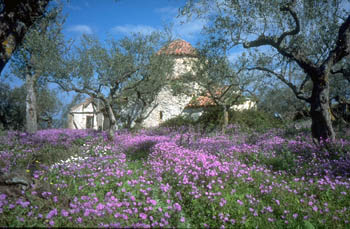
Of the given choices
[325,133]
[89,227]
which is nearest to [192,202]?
[89,227]

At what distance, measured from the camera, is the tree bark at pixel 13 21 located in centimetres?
478

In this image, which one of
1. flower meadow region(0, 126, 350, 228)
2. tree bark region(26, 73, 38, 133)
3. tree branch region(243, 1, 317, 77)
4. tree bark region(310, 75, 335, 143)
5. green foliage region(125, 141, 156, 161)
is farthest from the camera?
tree bark region(26, 73, 38, 133)

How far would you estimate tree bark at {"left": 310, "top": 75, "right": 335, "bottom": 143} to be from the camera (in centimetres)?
900

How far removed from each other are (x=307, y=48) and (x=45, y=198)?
12.7 metres

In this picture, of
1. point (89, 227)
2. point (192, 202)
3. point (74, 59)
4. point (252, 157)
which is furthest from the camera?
point (74, 59)

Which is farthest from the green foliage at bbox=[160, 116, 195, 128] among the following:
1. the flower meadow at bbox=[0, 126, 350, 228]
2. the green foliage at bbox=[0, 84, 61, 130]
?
the flower meadow at bbox=[0, 126, 350, 228]

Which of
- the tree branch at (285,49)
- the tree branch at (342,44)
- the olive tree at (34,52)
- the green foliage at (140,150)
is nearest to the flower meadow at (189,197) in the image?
the green foliage at (140,150)

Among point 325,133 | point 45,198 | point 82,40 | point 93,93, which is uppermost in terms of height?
point 82,40

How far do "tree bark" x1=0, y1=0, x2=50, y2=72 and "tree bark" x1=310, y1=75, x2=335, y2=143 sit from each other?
10245mm

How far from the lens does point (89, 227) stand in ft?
10.7

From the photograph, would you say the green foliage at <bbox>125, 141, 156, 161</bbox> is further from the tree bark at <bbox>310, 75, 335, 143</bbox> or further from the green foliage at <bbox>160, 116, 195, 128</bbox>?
the green foliage at <bbox>160, 116, 195, 128</bbox>

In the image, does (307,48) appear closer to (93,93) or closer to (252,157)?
(252,157)

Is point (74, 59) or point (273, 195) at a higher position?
point (74, 59)

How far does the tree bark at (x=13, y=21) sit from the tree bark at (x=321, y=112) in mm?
10245
